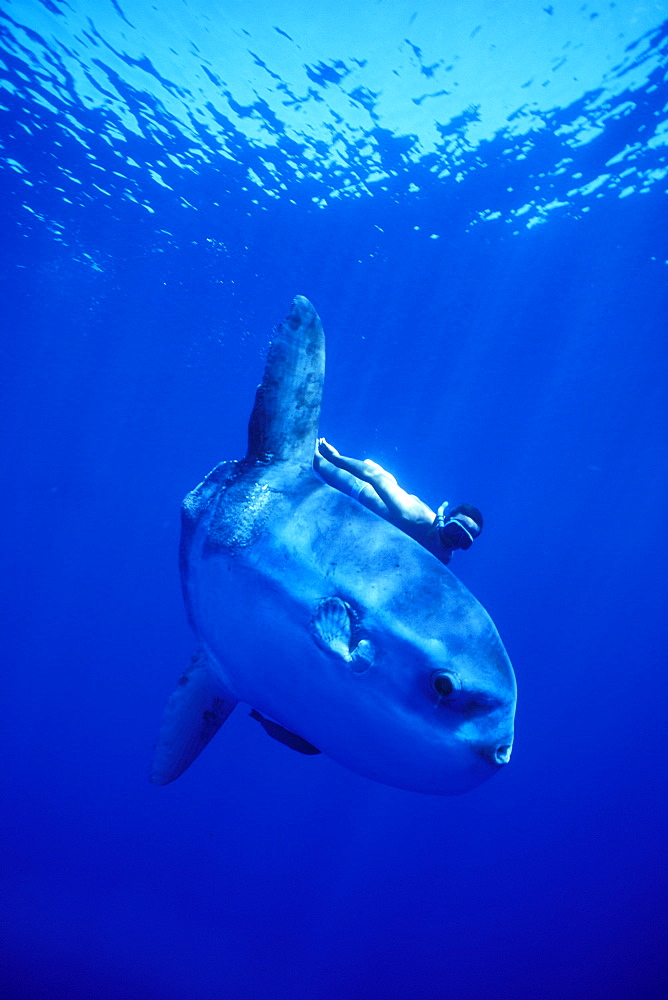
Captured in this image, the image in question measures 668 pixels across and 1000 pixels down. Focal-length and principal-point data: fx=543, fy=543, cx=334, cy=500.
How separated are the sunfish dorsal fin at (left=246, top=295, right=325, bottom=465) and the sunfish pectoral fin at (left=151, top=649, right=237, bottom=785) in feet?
3.93

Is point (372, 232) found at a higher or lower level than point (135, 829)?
higher

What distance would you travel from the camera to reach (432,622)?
1.50 m

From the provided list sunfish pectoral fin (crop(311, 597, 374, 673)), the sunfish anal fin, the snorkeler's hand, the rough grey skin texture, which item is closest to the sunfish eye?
the rough grey skin texture

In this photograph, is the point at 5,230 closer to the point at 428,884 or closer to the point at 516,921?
Result: the point at 428,884

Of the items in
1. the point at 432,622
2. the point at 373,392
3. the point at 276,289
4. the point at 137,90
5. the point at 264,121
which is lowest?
the point at 432,622

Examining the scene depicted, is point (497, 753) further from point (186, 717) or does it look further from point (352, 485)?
point (352, 485)

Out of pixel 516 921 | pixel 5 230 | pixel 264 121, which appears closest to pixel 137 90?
pixel 264 121

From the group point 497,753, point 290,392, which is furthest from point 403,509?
point 497,753

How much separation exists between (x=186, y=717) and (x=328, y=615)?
5.34ft

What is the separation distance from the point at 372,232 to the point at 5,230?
14.3m

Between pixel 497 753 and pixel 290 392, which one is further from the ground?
pixel 290 392

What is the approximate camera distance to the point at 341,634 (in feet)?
5.09

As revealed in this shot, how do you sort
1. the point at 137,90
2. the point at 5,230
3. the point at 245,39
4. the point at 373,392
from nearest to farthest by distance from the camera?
the point at 245,39, the point at 137,90, the point at 5,230, the point at 373,392

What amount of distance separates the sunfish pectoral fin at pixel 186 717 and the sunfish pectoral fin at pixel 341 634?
1.39 metres
